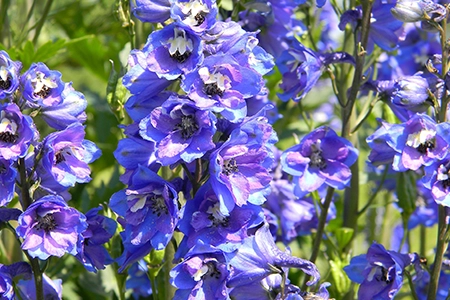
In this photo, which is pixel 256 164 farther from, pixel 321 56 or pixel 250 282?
pixel 321 56

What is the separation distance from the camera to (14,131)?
154 cm

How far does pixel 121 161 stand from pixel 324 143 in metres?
0.66

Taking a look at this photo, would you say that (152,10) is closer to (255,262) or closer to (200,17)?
(200,17)

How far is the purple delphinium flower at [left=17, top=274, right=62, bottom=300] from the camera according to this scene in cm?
178

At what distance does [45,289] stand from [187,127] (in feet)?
1.82

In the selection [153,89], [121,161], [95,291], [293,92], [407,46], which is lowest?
[95,291]

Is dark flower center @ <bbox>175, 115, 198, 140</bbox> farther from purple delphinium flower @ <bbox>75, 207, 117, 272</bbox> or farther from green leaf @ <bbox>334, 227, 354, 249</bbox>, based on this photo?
green leaf @ <bbox>334, 227, 354, 249</bbox>

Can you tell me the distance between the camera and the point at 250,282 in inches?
62.7

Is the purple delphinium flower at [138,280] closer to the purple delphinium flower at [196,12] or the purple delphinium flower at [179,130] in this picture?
the purple delphinium flower at [179,130]

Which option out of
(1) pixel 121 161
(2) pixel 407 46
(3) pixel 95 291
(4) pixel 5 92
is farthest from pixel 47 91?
(2) pixel 407 46

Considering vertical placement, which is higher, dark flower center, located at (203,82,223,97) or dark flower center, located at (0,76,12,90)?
dark flower center, located at (203,82,223,97)

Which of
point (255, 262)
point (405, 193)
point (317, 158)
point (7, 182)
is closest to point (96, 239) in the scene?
point (7, 182)

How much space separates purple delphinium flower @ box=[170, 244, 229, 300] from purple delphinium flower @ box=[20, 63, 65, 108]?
0.44 m

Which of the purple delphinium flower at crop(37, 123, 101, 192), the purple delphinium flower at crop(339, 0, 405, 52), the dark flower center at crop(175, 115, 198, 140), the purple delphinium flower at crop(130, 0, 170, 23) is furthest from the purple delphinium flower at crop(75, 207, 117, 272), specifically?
the purple delphinium flower at crop(339, 0, 405, 52)
